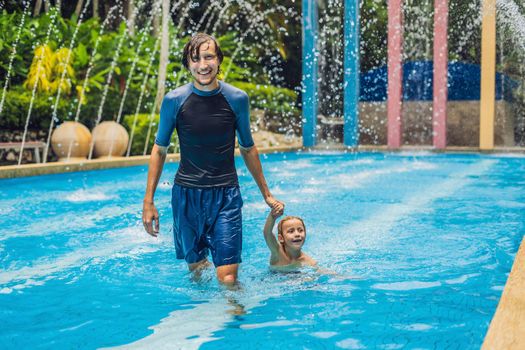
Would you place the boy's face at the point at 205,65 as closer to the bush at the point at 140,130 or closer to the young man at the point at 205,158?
the young man at the point at 205,158

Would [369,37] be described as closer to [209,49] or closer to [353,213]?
[353,213]

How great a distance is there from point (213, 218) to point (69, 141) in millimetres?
9893

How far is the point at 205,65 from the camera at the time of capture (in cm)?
358

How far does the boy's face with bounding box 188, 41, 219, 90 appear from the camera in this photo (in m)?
3.58

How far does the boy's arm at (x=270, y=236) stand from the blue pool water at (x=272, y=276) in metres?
0.18

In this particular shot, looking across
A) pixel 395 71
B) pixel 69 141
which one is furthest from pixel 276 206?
pixel 395 71

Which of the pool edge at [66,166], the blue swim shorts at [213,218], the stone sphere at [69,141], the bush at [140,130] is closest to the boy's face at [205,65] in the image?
the blue swim shorts at [213,218]

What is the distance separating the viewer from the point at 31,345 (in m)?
3.32

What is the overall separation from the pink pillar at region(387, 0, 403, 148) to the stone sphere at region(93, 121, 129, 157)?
6.88 metres

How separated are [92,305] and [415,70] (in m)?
16.1

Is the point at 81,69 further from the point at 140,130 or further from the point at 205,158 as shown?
the point at 205,158

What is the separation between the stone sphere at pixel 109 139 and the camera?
13.7 meters

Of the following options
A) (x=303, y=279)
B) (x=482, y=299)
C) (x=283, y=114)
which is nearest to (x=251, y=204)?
(x=303, y=279)

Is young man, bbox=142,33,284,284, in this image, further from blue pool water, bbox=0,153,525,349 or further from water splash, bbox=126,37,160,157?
water splash, bbox=126,37,160,157
